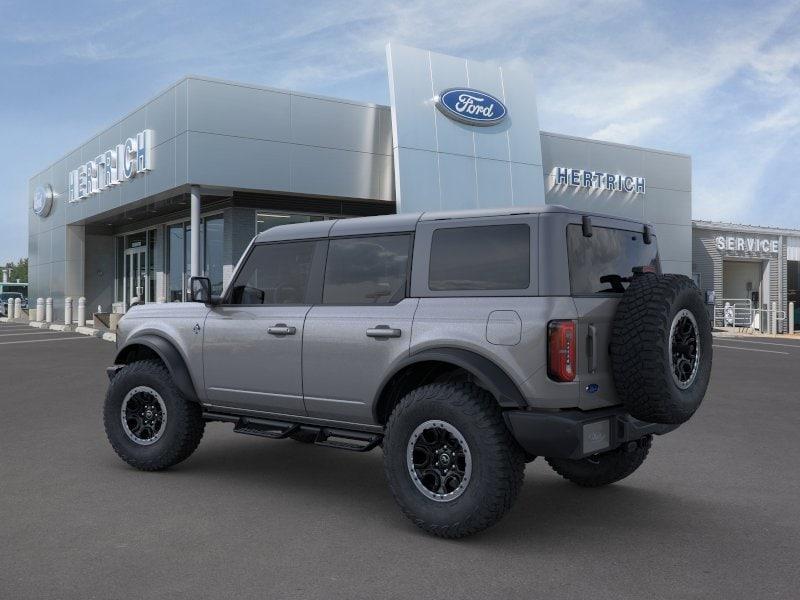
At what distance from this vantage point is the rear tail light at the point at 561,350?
14.2 ft

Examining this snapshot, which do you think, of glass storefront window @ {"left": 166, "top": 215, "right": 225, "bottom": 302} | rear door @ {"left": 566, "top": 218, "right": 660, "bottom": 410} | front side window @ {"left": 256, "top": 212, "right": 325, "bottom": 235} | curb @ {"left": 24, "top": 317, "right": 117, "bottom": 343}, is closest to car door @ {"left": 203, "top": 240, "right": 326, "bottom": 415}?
rear door @ {"left": 566, "top": 218, "right": 660, "bottom": 410}

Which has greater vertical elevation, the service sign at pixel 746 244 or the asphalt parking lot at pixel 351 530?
the service sign at pixel 746 244

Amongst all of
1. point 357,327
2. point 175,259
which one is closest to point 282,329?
point 357,327

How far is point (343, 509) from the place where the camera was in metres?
5.24

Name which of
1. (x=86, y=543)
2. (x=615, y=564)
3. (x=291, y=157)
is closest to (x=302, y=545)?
(x=86, y=543)

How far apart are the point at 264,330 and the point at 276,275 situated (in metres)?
0.45

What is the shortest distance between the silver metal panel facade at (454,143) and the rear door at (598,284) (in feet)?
53.4

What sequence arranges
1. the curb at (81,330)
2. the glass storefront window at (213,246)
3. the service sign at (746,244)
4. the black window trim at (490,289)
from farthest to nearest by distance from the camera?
the service sign at (746,244) → the glass storefront window at (213,246) → the curb at (81,330) → the black window trim at (490,289)

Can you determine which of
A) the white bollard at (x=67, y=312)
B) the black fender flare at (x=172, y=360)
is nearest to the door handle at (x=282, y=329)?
the black fender flare at (x=172, y=360)

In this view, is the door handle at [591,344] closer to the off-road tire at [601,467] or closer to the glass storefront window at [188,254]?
the off-road tire at [601,467]

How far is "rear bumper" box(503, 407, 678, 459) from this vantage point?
4.28 meters

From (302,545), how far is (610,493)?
2.45 metres

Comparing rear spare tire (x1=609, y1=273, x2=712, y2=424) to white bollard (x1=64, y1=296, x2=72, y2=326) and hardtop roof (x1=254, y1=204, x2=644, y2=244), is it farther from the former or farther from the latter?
Result: white bollard (x1=64, y1=296, x2=72, y2=326)

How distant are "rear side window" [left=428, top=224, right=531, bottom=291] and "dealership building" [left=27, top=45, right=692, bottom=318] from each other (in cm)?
1630
